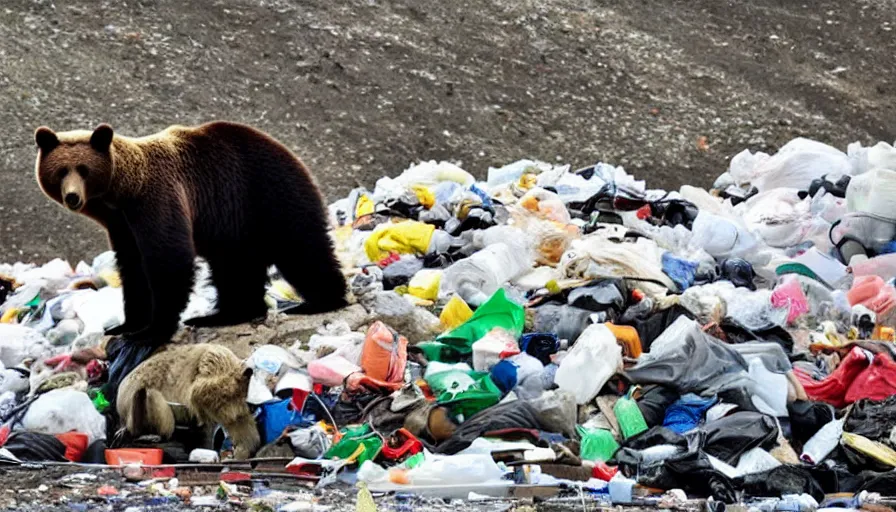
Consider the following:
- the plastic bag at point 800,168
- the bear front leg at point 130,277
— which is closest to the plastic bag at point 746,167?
the plastic bag at point 800,168

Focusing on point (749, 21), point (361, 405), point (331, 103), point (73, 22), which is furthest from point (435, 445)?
point (749, 21)

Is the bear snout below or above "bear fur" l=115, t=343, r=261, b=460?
above

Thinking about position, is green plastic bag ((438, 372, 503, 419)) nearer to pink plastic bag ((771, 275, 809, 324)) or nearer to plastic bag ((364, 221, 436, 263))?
pink plastic bag ((771, 275, 809, 324))

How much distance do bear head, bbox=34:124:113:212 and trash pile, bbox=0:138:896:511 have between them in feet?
3.11

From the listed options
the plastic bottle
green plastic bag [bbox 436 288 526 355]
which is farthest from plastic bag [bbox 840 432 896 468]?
the plastic bottle

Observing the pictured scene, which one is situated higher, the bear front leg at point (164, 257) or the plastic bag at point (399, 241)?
the bear front leg at point (164, 257)

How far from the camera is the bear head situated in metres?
5.95

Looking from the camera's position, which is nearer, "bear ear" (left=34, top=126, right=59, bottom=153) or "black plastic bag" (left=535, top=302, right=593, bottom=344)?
"bear ear" (left=34, top=126, right=59, bottom=153)

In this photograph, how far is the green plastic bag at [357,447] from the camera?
5.23 meters

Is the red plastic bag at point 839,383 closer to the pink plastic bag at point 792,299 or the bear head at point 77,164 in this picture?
the pink plastic bag at point 792,299

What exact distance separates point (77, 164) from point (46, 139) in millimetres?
200

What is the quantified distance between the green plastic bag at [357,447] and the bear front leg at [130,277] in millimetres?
1591

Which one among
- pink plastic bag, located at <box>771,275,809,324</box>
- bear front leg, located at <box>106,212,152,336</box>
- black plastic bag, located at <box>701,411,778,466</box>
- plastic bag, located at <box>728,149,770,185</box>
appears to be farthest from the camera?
plastic bag, located at <box>728,149,770,185</box>

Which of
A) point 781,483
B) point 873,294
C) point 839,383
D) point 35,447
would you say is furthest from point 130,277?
point 873,294
